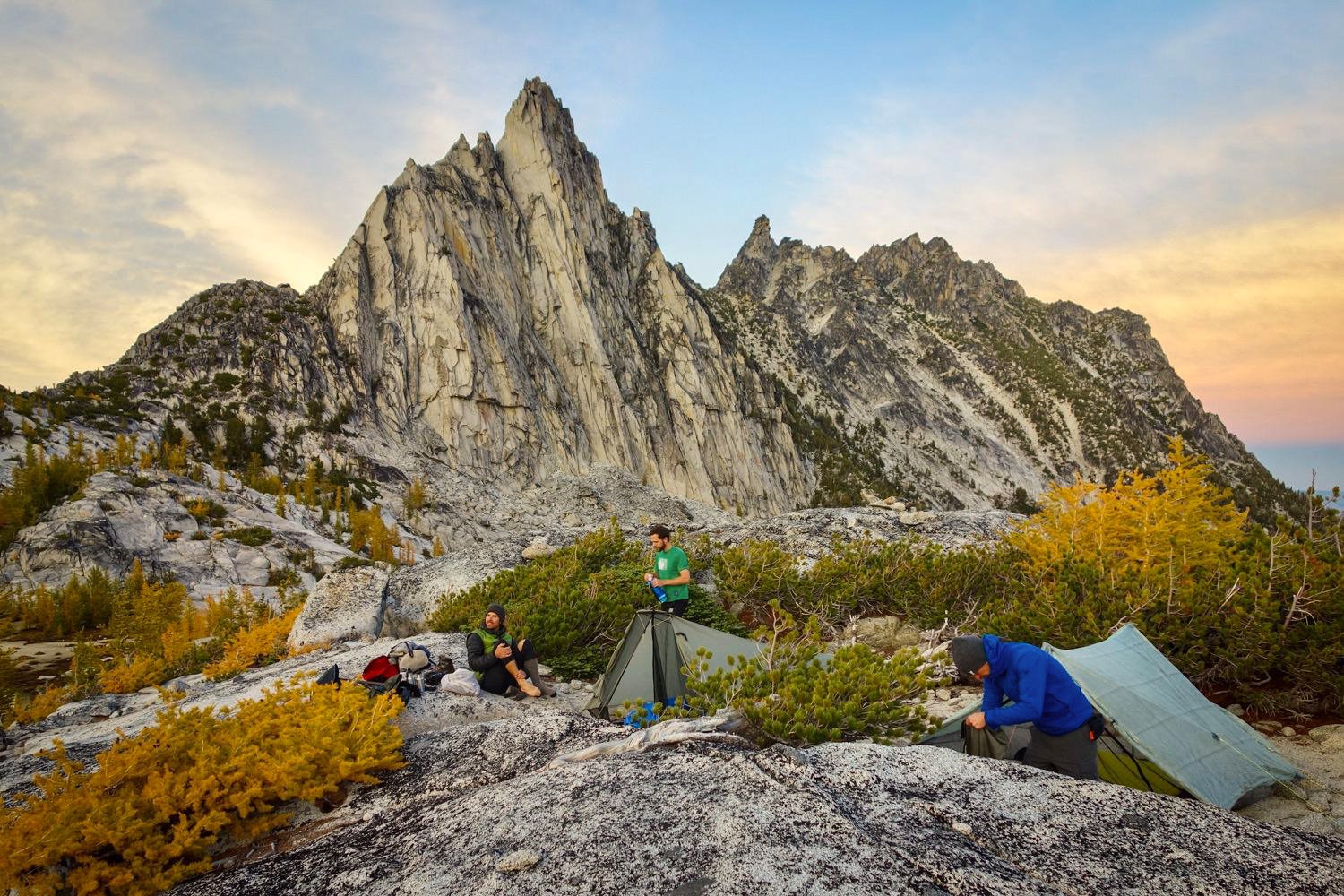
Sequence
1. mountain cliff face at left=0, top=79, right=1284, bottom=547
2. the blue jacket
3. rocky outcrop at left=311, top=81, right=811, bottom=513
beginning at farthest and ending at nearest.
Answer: rocky outcrop at left=311, top=81, right=811, bottom=513
mountain cliff face at left=0, top=79, right=1284, bottom=547
the blue jacket

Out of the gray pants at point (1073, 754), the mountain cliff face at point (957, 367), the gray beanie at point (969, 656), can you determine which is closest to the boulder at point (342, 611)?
the gray beanie at point (969, 656)

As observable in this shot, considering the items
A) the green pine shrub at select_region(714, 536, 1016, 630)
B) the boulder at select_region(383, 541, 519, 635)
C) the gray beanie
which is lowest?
the green pine shrub at select_region(714, 536, 1016, 630)

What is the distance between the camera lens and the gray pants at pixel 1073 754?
17.4ft

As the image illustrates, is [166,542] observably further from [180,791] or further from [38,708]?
[180,791]

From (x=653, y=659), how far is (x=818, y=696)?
2.74 m

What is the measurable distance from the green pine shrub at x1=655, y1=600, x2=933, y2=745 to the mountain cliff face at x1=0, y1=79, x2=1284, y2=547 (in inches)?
1153

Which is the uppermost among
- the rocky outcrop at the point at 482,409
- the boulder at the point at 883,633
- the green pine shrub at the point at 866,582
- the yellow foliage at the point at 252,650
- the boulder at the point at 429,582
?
the rocky outcrop at the point at 482,409

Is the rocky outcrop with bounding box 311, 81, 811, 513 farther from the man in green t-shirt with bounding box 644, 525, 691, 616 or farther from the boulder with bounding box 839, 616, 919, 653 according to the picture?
the man in green t-shirt with bounding box 644, 525, 691, 616

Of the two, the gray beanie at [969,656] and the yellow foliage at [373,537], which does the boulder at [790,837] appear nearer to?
the gray beanie at [969,656]

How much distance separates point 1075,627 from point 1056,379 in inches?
5464

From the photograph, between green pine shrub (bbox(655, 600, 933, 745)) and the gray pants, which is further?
green pine shrub (bbox(655, 600, 933, 745))

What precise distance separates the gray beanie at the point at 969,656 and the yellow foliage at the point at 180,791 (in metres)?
4.75

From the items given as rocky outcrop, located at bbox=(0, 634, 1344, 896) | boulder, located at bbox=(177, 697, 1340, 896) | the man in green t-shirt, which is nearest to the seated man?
the man in green t-shirt

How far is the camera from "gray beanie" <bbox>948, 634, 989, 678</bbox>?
17.3 feet
